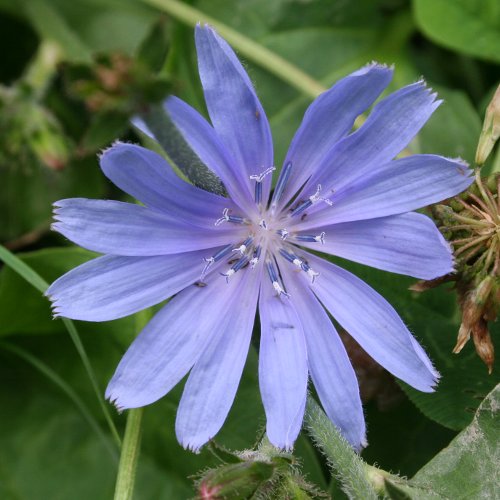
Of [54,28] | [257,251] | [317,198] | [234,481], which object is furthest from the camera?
[54,28]

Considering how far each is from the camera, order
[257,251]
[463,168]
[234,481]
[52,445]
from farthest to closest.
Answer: [52,445], [257,251], [463,168], [234,481]

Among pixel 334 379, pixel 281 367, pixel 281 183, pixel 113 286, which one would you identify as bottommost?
pixel 334 379

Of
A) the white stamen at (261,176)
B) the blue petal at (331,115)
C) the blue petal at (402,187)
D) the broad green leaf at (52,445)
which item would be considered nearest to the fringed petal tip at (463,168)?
the blue petal at (402,187)

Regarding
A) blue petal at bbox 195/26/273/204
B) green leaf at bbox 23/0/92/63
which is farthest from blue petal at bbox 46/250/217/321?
green leaf at bbox 23/0/92/63

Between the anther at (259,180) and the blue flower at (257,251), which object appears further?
the anther at (259,180)

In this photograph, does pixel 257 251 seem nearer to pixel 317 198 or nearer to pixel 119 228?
pixel 317 198

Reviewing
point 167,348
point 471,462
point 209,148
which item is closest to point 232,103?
point 209,148

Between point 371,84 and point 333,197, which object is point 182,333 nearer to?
point 333,197

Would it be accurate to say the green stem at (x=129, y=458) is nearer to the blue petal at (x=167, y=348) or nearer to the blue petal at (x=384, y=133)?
the blue petal at (x=167, y=348)
